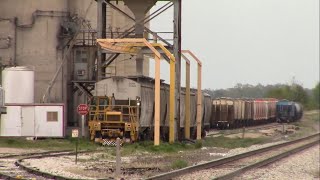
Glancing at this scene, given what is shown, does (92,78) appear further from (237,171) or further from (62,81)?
(237,171)

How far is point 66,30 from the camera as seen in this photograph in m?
41.7

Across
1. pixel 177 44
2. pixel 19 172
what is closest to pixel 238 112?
pixel 177 44

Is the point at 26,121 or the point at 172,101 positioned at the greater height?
the point at 172,101

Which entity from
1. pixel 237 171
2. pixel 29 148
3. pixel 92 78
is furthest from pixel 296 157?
pixel 92 78

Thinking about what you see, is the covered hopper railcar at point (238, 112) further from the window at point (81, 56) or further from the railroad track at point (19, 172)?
the railroad track at point (19, 172)

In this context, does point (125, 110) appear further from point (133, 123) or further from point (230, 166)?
point (230, 166)

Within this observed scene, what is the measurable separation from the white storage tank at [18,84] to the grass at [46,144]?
416cm

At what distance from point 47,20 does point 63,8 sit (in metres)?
1.40

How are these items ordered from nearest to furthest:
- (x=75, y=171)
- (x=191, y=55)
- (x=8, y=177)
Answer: (x=8, y=177)
(x=75, y=171)
(x=191, y=55)

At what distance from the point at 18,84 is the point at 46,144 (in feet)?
23.6

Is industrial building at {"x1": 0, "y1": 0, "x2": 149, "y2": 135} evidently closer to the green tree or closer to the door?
the door

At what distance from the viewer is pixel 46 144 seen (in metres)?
32.1

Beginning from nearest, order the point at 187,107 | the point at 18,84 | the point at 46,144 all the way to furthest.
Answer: the point at 46,144, the point at 18,84, the point at 187,107

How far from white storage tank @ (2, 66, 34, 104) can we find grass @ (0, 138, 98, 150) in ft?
13.6
